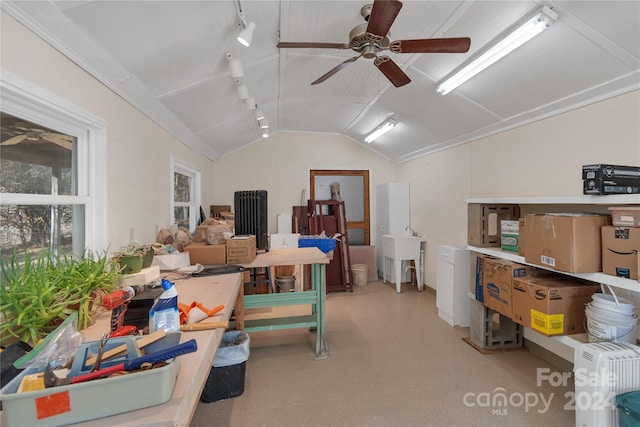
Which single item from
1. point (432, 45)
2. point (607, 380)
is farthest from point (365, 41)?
point (607, 380)

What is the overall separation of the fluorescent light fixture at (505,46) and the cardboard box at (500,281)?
5.58 ft

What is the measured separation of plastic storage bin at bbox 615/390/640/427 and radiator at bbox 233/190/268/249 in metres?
2.93

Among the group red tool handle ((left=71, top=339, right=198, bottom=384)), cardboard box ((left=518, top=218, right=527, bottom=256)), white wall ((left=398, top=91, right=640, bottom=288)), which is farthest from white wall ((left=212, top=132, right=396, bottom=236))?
red tool handle ((left=71, top=339, right=198, bottom=384))

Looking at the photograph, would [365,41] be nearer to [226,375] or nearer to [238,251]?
[238,251]

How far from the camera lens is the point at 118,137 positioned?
212 cm

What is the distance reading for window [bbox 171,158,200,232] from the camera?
12.2 feet

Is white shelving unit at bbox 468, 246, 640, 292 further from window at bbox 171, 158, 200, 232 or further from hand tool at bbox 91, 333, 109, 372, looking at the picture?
window at bbox 171, 158, 200, 232

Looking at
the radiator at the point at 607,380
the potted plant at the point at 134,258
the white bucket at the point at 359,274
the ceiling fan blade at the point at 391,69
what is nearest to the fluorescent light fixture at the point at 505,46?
the ceiling fan blade at the point at 391,69

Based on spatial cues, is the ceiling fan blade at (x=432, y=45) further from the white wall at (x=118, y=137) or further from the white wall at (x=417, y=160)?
the white wall at (x=118, y=137)

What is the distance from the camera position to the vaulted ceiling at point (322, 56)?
1.68m

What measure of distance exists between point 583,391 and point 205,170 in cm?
490

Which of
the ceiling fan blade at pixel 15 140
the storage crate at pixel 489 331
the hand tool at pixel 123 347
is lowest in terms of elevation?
the storage crate at pixel 489 331

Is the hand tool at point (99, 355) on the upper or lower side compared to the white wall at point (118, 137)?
lower

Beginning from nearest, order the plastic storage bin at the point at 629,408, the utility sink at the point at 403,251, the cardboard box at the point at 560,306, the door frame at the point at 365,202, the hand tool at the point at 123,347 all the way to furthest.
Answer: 1. the hand tool at the point at 123,347
2. the plastic storage bin at the point at 629,408
3. the cardboard box at the point at 560,306
4. the utility sink at the point at 403,251
5. the door frame at the point at 365,202
